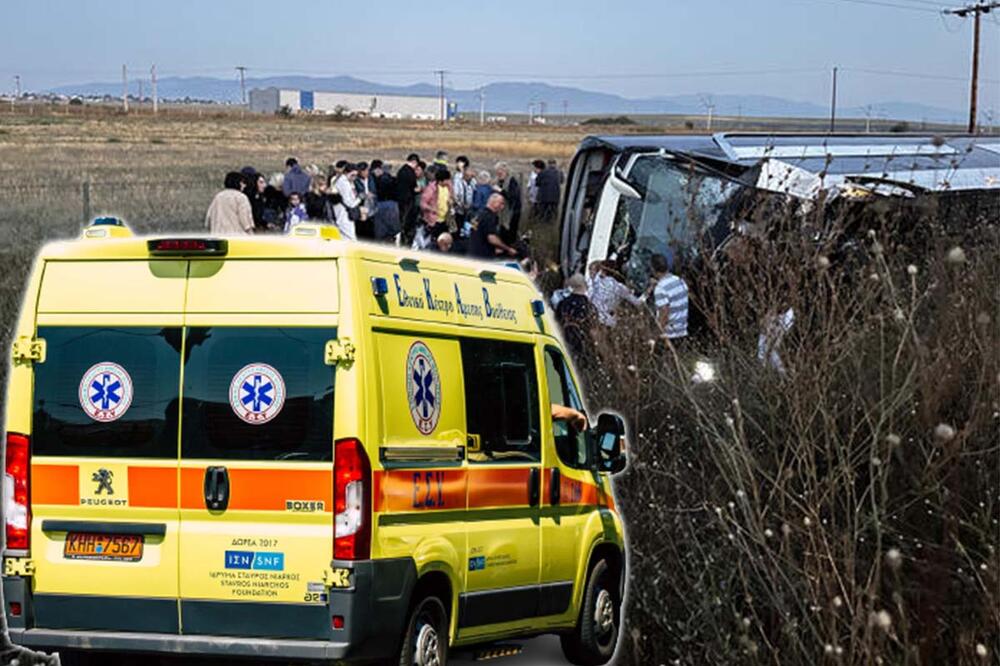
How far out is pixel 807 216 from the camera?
1160 cm

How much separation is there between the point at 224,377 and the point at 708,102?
1794 cm

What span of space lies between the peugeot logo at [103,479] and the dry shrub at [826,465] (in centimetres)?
236

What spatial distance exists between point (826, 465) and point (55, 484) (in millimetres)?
3926

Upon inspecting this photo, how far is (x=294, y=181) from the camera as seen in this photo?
25.6m

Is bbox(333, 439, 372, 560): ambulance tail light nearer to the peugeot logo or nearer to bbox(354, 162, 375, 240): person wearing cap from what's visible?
the peugeot logo

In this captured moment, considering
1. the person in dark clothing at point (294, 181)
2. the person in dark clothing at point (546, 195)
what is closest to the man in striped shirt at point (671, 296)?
the person in dark clothing at point (294, 181)

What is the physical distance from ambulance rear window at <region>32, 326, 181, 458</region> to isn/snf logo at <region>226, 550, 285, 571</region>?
1.72ft

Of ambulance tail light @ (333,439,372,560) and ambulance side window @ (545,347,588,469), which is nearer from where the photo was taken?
ambulance tail light @ (333,439,372,560)

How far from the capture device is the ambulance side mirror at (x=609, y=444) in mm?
9836

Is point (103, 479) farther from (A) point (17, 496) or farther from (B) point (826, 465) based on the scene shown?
(B) point (826, 465)

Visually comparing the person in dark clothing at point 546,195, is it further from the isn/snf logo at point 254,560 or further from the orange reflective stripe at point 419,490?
the isn/snf logo at point 254,560

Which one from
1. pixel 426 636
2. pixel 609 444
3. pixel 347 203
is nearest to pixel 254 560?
pixel 426 636

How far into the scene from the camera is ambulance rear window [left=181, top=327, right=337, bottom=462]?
7445 millimetres

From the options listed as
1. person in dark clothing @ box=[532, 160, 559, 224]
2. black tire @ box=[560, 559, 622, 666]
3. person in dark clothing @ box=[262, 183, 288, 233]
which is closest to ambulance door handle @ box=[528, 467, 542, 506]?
black tire @ box=[560, 559, 622, 666]
